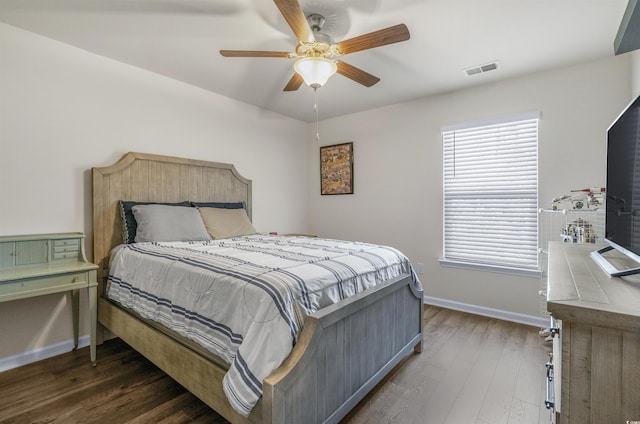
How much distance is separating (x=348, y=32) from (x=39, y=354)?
3409 millimetres

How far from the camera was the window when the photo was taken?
3016mm

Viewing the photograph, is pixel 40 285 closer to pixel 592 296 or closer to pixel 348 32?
pixel 348 32

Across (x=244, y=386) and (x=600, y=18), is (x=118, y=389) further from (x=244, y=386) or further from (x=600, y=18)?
(x=600, y=18)

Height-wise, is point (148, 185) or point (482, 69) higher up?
point (482, 69)

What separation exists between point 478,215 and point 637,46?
1.76 m

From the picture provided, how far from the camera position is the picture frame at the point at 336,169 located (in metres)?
4.30

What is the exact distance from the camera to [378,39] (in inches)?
72.9

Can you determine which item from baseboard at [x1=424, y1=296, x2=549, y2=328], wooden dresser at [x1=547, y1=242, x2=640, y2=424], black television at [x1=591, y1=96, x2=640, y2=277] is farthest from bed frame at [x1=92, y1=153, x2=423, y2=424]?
baseboard at [x1=424, y1=296, x2=549, y2=328]

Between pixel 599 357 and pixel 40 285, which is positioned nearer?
pixel 599 357

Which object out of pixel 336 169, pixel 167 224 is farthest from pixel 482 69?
pixel 167 224

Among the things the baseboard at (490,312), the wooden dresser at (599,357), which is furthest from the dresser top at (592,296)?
the baseboard at (490,312)

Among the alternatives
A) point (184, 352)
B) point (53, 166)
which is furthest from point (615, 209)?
point (53, 166)

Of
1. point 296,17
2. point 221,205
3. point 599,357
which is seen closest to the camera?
point 599,357

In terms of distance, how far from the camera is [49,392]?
1.94m
